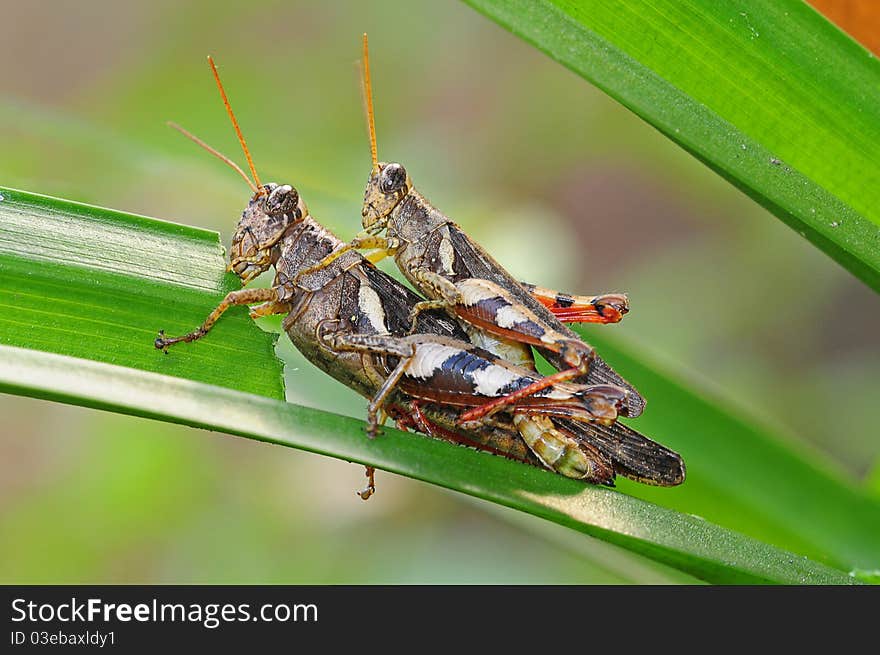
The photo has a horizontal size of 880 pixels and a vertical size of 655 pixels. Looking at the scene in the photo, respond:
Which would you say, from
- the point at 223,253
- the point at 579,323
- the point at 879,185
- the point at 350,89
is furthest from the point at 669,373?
the point at 350,89

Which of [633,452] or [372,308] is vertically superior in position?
[372,308]

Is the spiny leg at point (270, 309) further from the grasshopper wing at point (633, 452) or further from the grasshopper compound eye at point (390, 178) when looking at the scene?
the grasshopper wing at point (633, 452)

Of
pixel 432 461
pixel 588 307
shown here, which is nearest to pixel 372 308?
pixel 588 307

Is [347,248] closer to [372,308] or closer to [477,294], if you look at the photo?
[372,308]

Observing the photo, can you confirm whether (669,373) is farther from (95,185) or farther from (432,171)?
(432,171)

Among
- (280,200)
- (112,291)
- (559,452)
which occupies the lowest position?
(559,452)

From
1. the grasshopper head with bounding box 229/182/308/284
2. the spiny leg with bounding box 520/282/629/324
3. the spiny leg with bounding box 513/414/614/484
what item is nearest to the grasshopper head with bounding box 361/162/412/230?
the grasshopper head with bounding box 229/182/308/284

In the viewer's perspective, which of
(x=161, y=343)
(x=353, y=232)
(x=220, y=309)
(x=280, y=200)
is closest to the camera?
(x=161, y=343)
